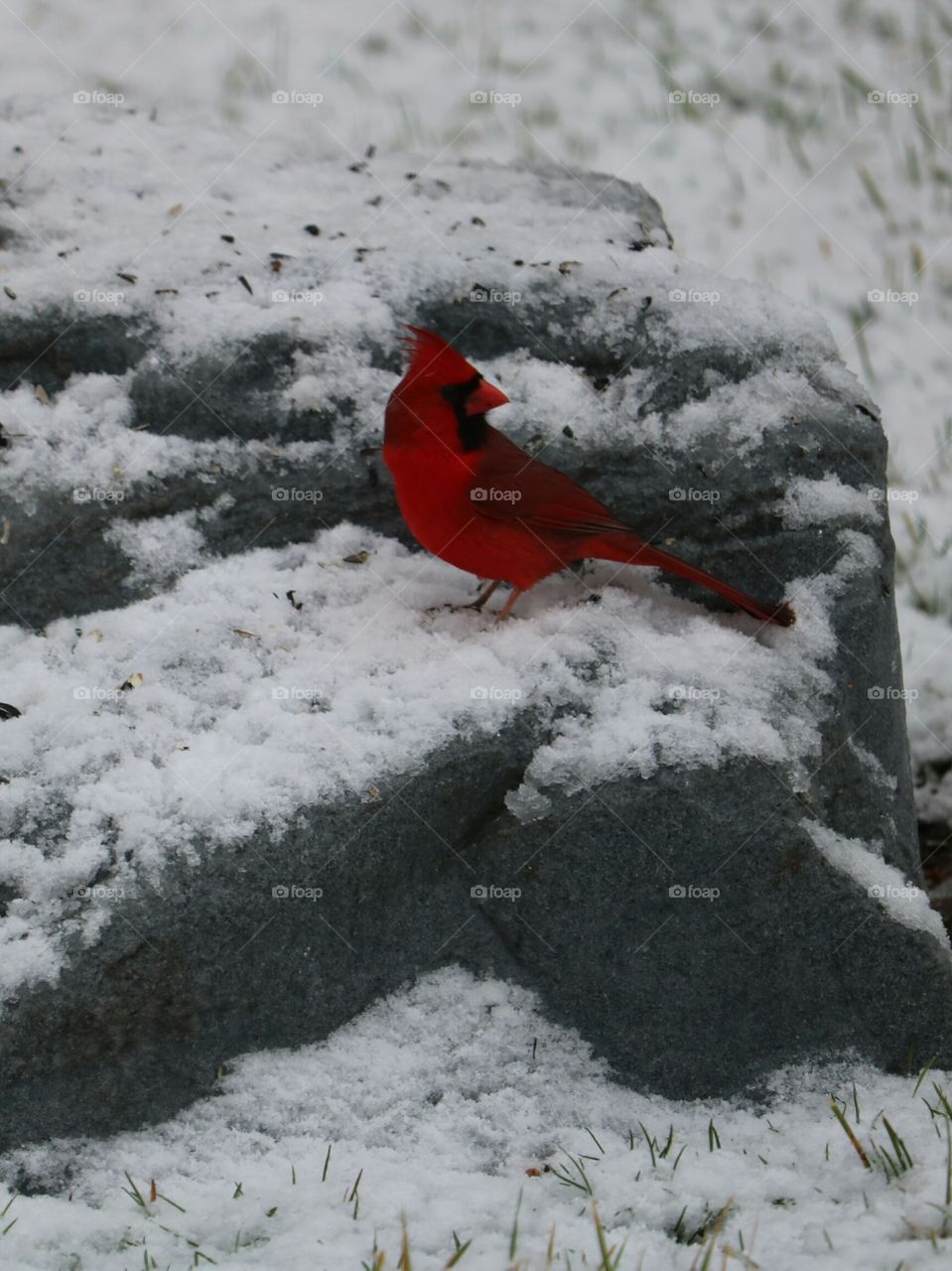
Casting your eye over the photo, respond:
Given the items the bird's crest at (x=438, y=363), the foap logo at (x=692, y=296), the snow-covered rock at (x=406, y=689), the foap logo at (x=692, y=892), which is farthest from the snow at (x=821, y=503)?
the foap logo at (x=692, y=892)

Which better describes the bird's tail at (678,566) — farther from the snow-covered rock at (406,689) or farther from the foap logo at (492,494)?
the foap logo at (492,494)

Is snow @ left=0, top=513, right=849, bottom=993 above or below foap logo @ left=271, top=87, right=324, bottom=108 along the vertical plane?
above

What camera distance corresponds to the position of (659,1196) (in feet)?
8.38

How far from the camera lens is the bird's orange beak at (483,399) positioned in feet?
10.5

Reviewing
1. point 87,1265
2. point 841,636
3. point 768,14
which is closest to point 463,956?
point 87,1265

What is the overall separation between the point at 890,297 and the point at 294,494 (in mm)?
4345

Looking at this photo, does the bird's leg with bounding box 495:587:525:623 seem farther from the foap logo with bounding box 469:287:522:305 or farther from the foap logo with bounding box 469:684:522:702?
the foap logo with bounding box 469:287:522:305

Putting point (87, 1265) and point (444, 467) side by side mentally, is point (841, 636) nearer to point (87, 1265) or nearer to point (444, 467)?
point (444, 467)

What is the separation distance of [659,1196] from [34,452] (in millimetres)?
2362

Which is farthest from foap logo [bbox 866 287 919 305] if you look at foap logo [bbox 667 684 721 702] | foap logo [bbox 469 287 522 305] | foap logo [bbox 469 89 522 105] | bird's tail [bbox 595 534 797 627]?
foap logo [bbox 667 684 721 702]

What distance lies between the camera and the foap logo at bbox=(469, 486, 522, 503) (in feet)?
10.6

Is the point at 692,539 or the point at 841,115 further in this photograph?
the point at 841,115

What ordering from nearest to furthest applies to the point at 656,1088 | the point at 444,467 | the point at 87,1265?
the point at 87,1265 → the point at 656,1088 → the point at 444,467

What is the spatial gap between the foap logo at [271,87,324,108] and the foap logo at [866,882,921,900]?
6170 millimetres
